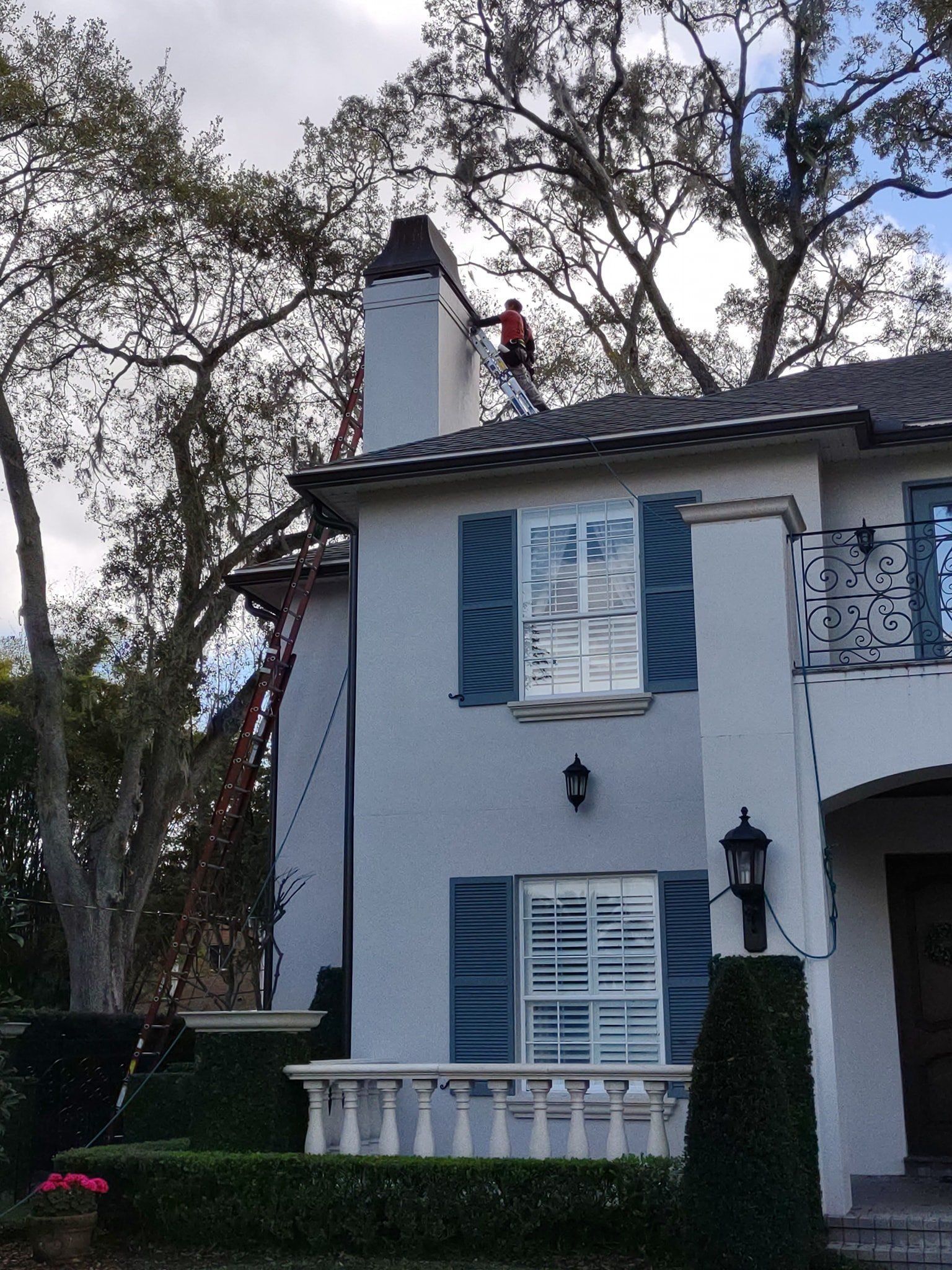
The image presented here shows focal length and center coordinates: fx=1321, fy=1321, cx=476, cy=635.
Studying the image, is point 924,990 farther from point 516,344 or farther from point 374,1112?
point 516,344

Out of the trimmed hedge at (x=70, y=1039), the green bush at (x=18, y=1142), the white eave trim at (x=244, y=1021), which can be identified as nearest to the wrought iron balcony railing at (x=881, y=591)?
the white eave trim at (x=244, y=1021)

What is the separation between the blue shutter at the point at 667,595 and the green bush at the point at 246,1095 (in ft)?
13.3

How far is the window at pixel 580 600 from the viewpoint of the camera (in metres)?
10.9

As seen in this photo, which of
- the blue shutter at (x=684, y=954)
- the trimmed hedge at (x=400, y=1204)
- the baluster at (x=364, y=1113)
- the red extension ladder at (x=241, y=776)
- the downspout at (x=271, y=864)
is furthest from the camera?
the red extension ladder at (x=241, y=776)

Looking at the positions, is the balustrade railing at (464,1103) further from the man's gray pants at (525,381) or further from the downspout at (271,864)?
the man's gray pants at (525,381)

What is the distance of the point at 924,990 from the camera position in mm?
10492

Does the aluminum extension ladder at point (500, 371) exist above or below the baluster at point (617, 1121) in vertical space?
above

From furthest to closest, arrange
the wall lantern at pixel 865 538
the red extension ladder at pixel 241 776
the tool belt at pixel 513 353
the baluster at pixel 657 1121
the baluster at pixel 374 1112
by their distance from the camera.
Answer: the tool belt at pixel 513 353 < the red extension ladder at pixel 241 776 < the baluster at pixel 374 1112 < the wall lantern at pixel 865 538 < the baluster at pixel 657 1121

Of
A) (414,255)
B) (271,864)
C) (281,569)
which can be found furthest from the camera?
(281,569)

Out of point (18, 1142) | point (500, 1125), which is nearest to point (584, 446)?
point (500, 1125)

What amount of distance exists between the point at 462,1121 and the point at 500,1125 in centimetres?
27

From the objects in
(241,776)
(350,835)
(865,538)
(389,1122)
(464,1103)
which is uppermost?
(865,538)

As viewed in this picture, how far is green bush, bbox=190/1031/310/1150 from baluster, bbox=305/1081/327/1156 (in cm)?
17

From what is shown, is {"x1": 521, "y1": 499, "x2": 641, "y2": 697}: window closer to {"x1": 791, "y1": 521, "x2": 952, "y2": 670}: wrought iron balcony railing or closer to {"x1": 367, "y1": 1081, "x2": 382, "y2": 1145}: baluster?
{"x1": 791, "y1": 521, "x2": 952, "y2": 670}: wrought iron balcony railing
